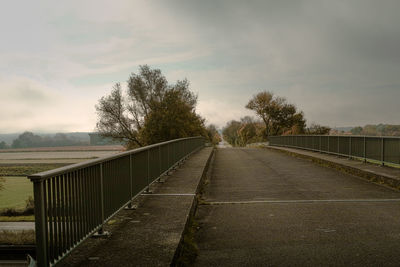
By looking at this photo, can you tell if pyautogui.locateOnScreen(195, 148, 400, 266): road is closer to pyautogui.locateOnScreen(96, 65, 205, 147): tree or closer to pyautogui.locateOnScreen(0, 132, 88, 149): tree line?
pyautogui.locateOnScreen(96, 65, 205, 147): tree

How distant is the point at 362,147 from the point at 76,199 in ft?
42.8

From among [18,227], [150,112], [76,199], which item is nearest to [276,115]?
[150,112]

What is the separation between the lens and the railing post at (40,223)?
271 cm

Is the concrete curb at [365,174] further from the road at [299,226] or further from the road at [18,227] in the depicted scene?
the road at [18,227]

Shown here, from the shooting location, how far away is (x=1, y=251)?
1342cm

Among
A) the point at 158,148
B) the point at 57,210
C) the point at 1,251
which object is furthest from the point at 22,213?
the point at 57,210

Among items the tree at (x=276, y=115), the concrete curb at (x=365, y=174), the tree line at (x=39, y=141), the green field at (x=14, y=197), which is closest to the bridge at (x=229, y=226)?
the concrete curb at (x=365, y=174)

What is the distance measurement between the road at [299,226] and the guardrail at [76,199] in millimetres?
1313

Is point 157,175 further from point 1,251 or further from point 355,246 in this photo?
point 1,251

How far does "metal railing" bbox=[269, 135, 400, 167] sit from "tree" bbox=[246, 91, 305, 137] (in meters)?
38.7

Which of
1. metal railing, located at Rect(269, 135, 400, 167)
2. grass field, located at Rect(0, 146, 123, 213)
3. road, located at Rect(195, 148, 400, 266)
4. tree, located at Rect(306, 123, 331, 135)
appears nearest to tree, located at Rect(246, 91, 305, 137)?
tree, located at Rect(306, 123, 331, 135)

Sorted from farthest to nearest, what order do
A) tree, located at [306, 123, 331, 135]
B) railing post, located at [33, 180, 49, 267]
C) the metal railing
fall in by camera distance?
tree, located at [306, 123, 331, 135] < the metal railing < railing post, located at [33, 180, 49, 267]

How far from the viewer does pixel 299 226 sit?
5.22 meters

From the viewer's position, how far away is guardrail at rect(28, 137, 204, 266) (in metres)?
2.77
